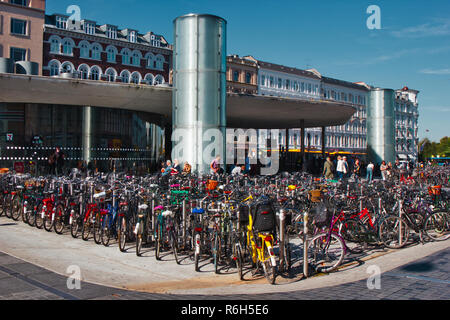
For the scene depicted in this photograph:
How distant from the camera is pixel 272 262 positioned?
20.2 ft

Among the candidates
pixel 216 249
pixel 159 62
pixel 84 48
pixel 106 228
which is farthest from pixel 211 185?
pixel 159 62

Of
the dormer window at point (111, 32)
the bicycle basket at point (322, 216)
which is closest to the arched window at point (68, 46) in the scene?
the dormer window at point (111, 32)

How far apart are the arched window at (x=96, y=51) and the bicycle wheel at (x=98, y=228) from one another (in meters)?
49.2

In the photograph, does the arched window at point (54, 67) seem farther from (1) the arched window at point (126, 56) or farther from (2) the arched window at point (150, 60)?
(2) the arched window at point (150, 60)

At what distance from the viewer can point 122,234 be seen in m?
8.20

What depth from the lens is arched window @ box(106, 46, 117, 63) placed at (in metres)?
55.6

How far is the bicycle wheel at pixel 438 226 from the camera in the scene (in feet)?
30.7

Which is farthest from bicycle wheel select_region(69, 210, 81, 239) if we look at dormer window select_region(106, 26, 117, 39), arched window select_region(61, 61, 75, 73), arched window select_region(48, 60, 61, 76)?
dormer window select_region(106, 26, 117, 39)

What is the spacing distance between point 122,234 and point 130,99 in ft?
46.2

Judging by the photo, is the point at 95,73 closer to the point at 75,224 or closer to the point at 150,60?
the point at 150,60

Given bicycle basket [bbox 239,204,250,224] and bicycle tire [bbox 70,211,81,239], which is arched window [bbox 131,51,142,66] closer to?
bicycle tire [bbox 70,211,81,239]

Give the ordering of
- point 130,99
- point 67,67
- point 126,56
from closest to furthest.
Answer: point 130,99 < point 67,67 < point 126,56

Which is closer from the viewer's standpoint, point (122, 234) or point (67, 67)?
point (122, 234)

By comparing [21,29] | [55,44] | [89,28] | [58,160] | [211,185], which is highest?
[89,28]
